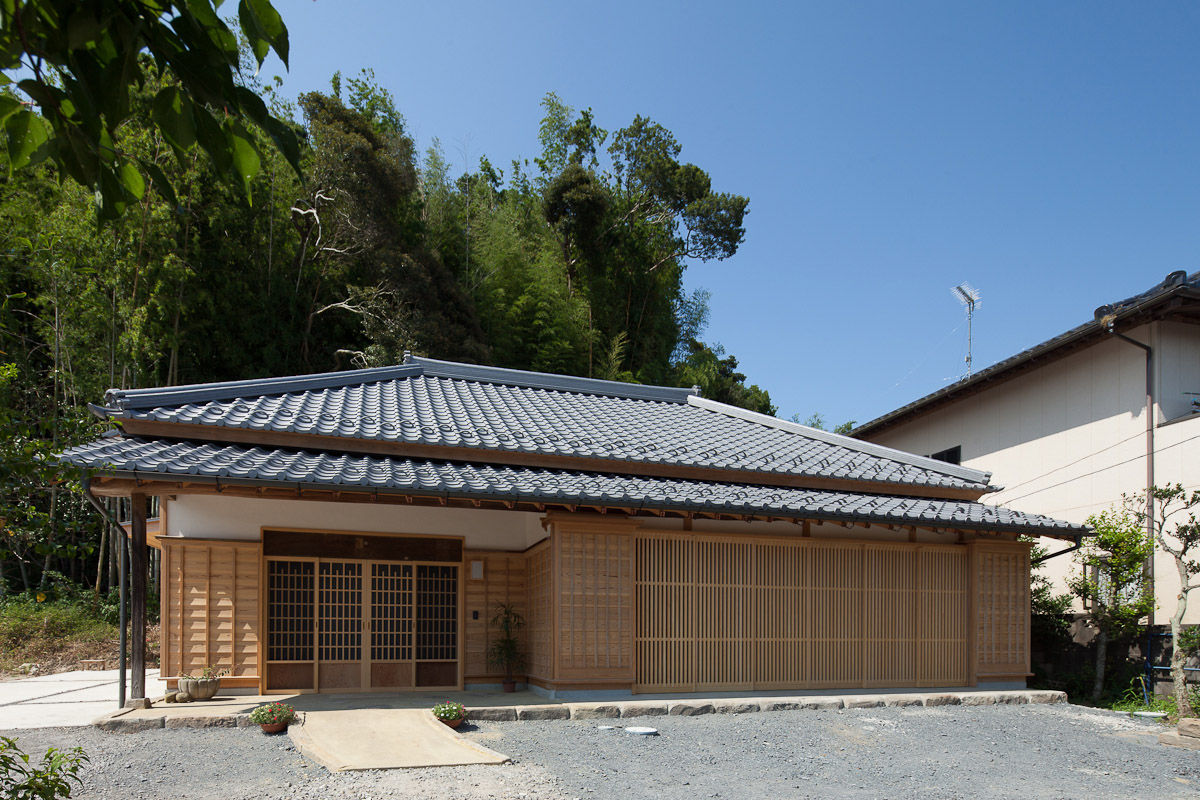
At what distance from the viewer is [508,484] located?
27.6 feet

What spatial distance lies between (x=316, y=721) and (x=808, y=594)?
5935 millimetres

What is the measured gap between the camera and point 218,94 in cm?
185

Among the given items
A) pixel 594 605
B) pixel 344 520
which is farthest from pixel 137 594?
pixel 594 605

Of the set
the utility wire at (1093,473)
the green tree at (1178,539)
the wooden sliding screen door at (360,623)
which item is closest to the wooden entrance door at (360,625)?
the wooden sliding screen door at (360,623)

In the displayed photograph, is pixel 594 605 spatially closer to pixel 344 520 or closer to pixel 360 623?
pixel 360 623

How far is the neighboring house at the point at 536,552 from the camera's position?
853 cm

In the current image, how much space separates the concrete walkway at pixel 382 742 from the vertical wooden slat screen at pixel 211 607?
1.65m

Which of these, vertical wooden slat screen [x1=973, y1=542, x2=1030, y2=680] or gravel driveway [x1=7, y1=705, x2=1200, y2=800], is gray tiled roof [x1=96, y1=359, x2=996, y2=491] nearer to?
vertical wooden slat screen [x1=973, y1=542, x2=1030, y2=680]

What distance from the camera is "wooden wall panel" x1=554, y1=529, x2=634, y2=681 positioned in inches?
343

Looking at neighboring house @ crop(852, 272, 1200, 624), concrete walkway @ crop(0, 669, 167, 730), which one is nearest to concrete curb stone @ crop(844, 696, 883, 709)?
neighboring house @ crop(852, 272, 1200, 624)

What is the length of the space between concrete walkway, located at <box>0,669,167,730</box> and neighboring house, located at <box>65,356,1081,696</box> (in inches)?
39.5

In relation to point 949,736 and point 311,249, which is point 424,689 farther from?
point 311,249

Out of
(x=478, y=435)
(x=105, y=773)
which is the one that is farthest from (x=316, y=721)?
(x=478, y=435)

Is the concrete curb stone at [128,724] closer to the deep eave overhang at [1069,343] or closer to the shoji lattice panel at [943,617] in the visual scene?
the shoji lattice panel at [943,617]
